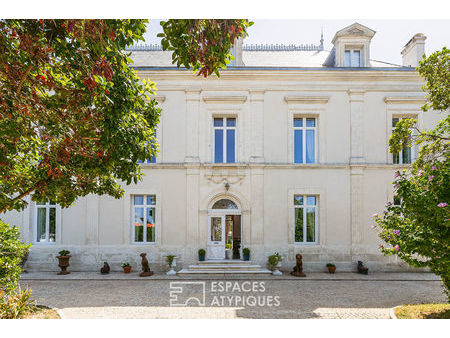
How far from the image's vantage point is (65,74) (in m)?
4.65

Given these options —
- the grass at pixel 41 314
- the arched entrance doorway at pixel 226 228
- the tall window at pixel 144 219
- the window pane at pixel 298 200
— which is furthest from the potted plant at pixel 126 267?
the window pane at pixel 298 200

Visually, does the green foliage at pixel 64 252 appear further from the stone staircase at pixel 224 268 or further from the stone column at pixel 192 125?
the stone column at pixel 192 125

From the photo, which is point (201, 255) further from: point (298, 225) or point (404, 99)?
Result: point (404, 99)

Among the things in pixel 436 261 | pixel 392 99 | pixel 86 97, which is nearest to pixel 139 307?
pixel 86 97

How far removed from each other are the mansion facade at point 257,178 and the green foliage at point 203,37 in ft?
27.7

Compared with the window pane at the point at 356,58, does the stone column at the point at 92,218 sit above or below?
below

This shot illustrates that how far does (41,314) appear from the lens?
19.9 feet

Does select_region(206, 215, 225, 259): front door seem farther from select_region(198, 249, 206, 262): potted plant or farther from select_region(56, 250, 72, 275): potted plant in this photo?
select_region(56, 250, 72, 275): potted plant

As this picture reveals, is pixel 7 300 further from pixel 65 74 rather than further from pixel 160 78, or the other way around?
pixel 160 78

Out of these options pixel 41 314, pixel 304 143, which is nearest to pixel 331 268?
pixel 304 143

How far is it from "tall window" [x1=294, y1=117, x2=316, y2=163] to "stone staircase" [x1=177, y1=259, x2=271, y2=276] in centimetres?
438

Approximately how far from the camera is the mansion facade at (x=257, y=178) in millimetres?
A: 12250

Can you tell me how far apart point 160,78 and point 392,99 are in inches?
355

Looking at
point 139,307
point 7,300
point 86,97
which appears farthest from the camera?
point 139,307
